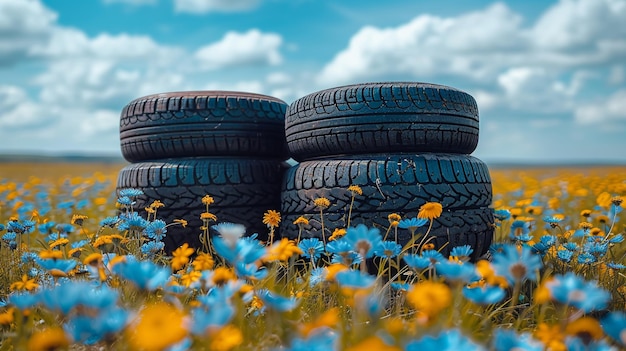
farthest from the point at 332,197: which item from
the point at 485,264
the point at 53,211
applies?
the point at 53,211

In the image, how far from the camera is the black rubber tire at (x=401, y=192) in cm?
268

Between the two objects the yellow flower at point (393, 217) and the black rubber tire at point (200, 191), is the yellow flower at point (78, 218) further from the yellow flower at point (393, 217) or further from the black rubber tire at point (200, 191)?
the yellow flower at point (393, 217)

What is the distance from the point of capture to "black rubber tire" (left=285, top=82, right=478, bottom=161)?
2730 mm

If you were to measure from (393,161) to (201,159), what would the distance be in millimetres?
1204

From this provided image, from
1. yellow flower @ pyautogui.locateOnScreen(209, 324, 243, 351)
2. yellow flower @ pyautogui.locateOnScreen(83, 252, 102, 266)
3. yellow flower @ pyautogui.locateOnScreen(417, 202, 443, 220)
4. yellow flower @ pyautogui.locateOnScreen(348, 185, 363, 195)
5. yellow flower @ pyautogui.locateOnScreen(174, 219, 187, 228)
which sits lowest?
yellow flower @ pyautogui.locateOnScreen(174, 219, 187, 228)

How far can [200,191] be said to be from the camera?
10.4 ft

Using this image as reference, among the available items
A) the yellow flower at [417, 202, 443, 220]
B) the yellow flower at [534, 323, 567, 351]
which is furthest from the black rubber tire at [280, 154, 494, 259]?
the yellow flower at [534, 323, 567, 351]

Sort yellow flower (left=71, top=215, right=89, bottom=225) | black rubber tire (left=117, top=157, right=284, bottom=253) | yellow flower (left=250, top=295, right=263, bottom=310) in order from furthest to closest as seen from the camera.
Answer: black rubber tire (left=117, top=157, right=284, bottom=253) → yellow flower (left=71, top=215, right=89, bottom=225) → yellow flower (left=250, top=295, right=263, bottom=310)

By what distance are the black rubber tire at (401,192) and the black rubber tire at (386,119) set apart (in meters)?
0.07

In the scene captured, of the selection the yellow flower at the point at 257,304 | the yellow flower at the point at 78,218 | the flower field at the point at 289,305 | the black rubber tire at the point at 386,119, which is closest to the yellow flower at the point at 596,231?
the flower field at the point at 289,305

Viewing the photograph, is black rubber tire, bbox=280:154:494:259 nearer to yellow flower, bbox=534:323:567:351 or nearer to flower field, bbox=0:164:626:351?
flower field, bbox=0:164:626:351

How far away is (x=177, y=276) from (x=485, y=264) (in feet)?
3.86

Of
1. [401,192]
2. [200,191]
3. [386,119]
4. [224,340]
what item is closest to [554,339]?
[224,340]

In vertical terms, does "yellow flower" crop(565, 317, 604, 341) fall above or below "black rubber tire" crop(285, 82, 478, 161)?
below
